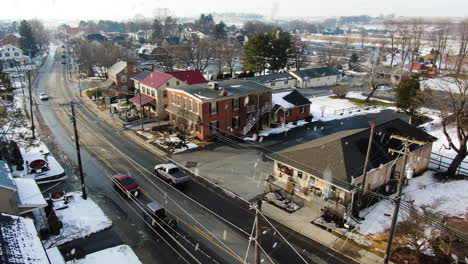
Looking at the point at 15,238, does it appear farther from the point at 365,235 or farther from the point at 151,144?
the point at 151,144

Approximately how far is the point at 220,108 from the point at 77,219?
1897 centimetres

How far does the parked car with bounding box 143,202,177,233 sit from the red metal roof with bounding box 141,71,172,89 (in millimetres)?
26022

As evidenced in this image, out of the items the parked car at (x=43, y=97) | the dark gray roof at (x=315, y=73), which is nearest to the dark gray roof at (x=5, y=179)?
the parked car at (x=43, y=97)

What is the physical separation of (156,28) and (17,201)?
134231 mm

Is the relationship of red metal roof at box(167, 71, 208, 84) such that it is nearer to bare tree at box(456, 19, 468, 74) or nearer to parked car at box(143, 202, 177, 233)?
parked car at box(143, 202, 177, 233)

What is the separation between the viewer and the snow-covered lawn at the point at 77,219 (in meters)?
19.8

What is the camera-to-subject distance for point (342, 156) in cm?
2306

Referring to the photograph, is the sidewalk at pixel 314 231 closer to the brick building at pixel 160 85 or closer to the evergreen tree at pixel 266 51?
the brick building at pixel 160 85

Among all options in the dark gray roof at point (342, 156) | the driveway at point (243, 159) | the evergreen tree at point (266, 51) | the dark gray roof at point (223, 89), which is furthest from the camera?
the evergreen tree at point (266, 51)

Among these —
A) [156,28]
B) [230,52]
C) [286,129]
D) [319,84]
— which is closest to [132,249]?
[286,129]

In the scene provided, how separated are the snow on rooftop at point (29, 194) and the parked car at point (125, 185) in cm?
519

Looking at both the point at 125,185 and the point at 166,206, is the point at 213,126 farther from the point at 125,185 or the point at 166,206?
the point at 166,206

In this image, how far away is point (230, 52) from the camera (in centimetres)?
8119

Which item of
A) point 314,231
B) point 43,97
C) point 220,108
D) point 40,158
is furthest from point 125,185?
point 43,97
